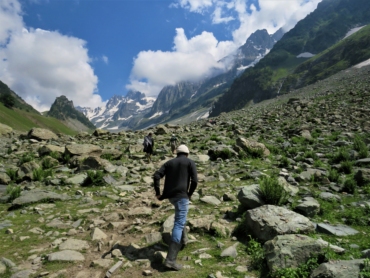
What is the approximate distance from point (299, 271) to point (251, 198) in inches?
147

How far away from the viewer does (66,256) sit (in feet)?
22.3

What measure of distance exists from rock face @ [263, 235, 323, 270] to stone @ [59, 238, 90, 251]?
5.46 metres

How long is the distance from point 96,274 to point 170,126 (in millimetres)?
33536

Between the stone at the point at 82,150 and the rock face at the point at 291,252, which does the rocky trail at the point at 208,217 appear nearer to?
the rock face at the point at 291,252

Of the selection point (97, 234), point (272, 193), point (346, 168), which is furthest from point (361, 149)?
point (97, 234)

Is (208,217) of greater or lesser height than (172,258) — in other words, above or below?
above

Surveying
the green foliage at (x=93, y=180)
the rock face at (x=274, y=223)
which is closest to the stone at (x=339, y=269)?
the rock face at (x=274, y=223)

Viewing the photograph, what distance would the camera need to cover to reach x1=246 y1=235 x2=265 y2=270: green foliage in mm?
5758

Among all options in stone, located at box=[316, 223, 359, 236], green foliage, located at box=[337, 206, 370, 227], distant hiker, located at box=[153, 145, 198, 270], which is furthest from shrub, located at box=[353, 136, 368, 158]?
distant hiker, located at box=[153, 145, 198, 270]

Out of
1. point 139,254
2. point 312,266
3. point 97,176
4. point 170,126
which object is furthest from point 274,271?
point 170,126

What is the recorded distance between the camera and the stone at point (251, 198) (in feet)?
28.0

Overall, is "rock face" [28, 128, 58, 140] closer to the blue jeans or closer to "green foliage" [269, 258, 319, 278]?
the blue jeans

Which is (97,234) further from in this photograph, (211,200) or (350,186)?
(350,186)

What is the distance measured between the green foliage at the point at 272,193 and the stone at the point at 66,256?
20.4 feet
